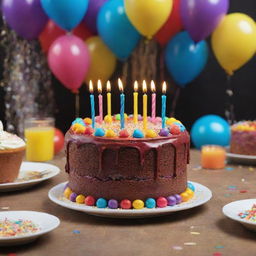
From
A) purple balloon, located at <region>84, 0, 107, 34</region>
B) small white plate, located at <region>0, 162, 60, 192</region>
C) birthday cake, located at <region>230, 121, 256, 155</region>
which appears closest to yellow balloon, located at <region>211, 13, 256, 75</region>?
birthday cake, located at <region>230, 121, 256, 155</region>

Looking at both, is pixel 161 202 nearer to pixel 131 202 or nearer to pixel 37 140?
pixel 131 202

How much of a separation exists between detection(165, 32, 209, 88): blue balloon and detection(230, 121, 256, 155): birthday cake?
2.09ft

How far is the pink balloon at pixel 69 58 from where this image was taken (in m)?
3.60

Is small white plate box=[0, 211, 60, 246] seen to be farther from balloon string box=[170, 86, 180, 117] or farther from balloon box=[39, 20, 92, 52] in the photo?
balloon string box=[170, 86, 180, 117]

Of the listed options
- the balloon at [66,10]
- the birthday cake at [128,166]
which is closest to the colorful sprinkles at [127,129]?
the birthday cake at [128,166]

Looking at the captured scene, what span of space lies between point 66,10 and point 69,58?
30cm

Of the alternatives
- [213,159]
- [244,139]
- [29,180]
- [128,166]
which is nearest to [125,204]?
[128,166]

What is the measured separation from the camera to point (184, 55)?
368 centimetres

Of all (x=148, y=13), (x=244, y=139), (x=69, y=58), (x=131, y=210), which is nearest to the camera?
(x=131, y=210)

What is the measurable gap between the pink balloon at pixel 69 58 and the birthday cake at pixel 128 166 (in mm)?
1499

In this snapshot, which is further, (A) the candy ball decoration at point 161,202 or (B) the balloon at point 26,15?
(B) the balloon at point 26,15

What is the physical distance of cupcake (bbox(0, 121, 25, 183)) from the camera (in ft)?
7.97

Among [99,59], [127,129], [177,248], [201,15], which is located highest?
[201,15]

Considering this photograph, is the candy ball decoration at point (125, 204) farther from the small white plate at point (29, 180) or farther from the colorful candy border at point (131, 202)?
the small white plate at point (29, 180)
